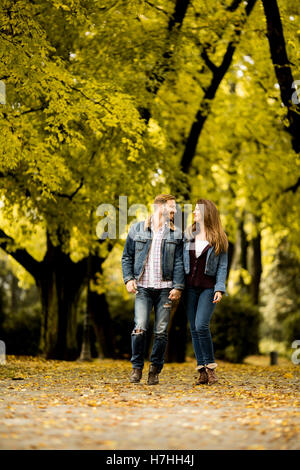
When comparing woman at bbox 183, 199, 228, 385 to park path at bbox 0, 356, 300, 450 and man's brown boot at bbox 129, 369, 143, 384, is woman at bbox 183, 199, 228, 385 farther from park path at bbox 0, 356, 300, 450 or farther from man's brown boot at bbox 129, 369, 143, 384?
man's brown boot at bbox 129, 369, 143, 384

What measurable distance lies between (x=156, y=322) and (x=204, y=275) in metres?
0.76

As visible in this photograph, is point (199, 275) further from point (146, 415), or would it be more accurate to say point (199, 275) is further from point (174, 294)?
point (146, 415)

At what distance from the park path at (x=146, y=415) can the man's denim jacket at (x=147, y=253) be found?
1.24 meters

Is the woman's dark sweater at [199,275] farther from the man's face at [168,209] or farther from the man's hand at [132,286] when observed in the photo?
the man's hand at [132,286]

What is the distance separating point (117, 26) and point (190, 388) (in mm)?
7624

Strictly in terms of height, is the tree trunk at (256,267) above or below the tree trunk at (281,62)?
below

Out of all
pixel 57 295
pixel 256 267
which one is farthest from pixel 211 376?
pixel 256 267

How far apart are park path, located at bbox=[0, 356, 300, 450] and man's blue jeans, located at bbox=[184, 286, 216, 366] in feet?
1.24

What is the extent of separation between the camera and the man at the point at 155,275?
7445 millimetres

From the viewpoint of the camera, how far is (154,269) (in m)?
7.49

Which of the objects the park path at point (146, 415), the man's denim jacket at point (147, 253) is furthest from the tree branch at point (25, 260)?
the man's denim jacket at point (147, 253)

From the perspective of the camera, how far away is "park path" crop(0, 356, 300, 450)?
4.21 m

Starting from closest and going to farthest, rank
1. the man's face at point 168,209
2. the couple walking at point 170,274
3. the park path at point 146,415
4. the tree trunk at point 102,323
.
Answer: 1. the park path at point 146,415
2. the couple walking at point 170,274
3. the man's face at point 168,209
4. the tree trunk at point 102,323

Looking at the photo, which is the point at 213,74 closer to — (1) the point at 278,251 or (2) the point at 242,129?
(2) the point at 242,129
